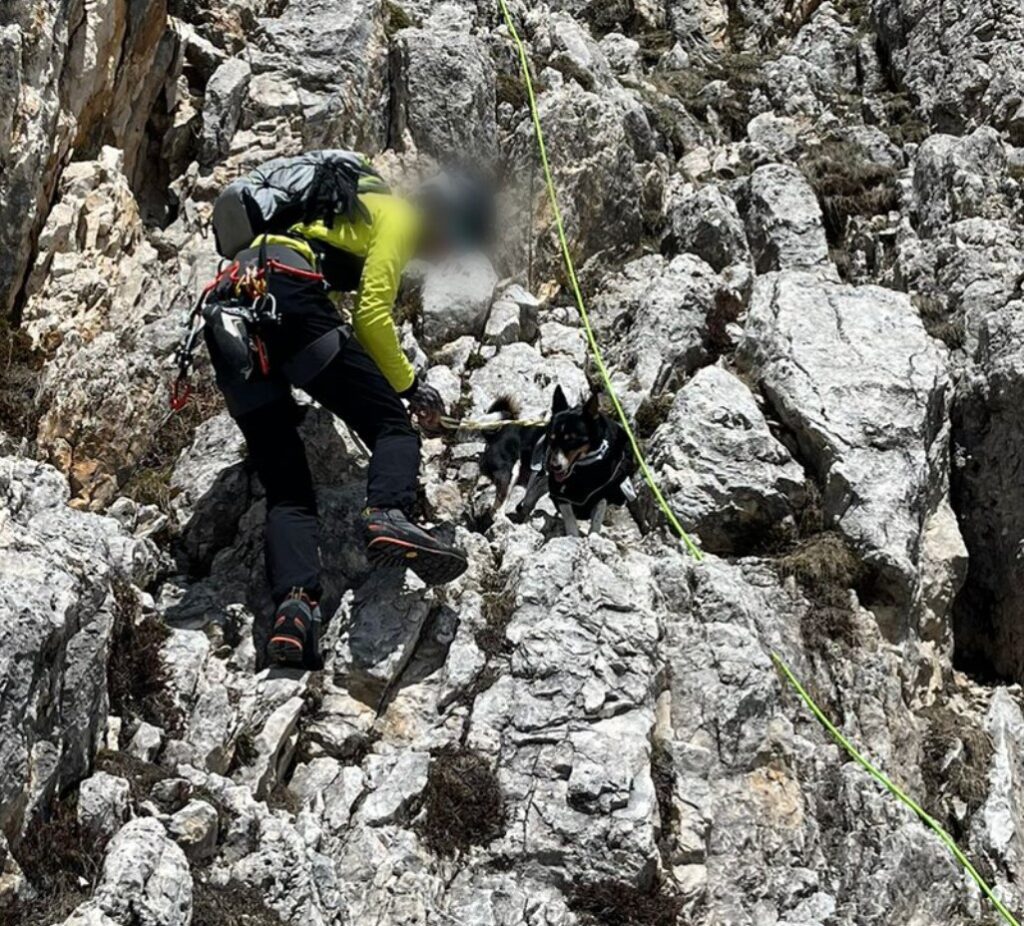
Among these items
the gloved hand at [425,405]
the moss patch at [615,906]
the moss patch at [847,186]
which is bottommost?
the moss patch at [615,906]

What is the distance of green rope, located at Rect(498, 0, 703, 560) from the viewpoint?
413 inches

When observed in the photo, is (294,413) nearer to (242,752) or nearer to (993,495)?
(242,752)

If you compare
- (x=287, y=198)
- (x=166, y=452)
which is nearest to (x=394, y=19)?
(x=287, y=198)

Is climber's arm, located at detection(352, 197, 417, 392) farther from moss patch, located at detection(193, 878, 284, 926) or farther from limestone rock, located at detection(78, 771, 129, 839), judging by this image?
moss patch, located at detection(193, 878, 284, 926)

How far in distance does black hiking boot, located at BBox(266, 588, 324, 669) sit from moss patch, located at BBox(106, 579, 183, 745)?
2.40 ft

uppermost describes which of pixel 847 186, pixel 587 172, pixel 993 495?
pixel 847 186

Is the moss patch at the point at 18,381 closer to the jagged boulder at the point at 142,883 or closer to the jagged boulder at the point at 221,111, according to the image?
the jagged boulder at the point at 221,111

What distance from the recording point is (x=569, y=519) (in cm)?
1012

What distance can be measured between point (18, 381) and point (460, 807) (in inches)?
193

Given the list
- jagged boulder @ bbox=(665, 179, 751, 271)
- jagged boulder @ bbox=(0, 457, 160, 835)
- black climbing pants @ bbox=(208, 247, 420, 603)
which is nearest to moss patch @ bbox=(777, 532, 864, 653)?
black climbing pants @ bbox=(208, 247, 420, 603)

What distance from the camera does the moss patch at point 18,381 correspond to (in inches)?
369

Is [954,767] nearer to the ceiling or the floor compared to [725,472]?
nearer to the floor

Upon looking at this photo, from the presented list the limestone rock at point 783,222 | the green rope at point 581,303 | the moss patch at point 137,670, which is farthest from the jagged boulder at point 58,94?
the limestone rock at point 783,222

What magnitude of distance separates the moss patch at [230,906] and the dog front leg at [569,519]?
4484 mm
